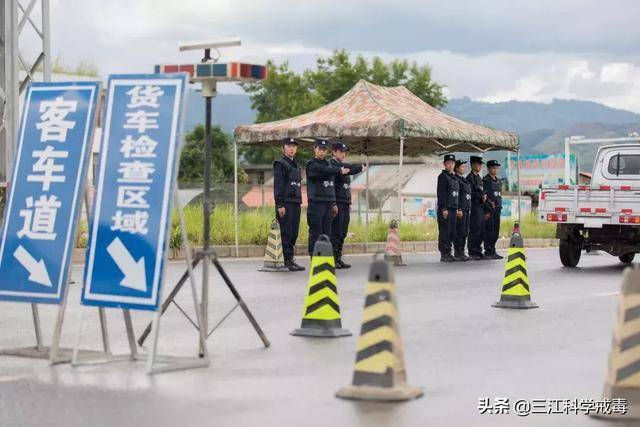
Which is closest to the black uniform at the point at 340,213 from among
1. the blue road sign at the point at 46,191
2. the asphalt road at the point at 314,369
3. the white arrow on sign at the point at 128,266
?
the asphalt road at the point at 314,369


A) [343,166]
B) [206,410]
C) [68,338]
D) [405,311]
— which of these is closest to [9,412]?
[206,410]

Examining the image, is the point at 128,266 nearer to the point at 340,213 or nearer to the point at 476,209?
the point at 340,213

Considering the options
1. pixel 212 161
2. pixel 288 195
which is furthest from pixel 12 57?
pixel 212 161

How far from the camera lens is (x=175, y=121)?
9.00 m

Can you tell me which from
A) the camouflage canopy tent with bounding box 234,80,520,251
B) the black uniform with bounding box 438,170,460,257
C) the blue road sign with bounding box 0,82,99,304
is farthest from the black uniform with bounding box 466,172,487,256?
the blue road sign with bounding box 0,82,99,304

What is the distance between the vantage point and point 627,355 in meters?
7.41

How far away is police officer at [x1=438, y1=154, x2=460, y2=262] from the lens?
22688 mm

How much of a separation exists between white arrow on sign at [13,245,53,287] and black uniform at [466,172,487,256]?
1501cm

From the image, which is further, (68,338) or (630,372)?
(68,338)

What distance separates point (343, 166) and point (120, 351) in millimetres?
9773

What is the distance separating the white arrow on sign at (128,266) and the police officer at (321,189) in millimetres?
10402

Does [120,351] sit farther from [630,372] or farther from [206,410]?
[630,372]

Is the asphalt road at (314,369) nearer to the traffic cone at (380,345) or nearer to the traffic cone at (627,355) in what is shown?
the traffic cone at (380,345)

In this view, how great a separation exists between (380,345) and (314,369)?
61.4 inches
